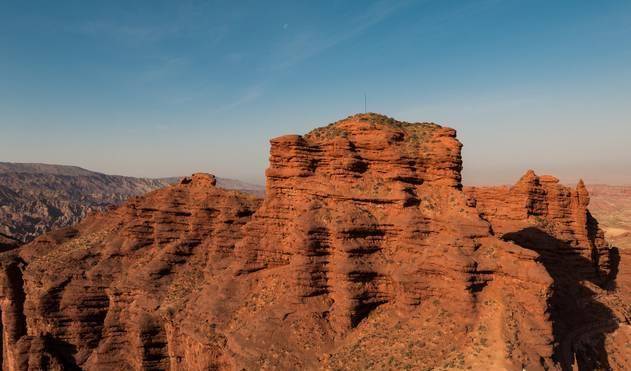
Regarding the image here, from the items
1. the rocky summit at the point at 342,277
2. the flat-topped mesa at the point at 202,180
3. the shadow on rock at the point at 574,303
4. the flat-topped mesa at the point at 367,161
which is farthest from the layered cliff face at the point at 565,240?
the flat-topped mesa at the point at 202,180

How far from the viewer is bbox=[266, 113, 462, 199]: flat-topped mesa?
3778cm

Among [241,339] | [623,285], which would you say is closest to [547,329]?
[241,339]

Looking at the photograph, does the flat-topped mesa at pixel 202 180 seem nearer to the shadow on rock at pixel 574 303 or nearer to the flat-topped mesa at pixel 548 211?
the flat-topped mesa at pixel 548 211

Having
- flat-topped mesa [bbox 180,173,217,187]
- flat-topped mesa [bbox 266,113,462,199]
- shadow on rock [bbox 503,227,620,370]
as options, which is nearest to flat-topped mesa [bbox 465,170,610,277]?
shadow on rock [bbox 503,227,620,370]

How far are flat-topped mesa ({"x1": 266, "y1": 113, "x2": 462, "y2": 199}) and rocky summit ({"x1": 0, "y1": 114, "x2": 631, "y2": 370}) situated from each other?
138 millimetres

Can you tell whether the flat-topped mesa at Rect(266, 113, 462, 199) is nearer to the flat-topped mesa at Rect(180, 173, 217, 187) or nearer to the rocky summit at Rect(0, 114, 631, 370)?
the rocky summit at Rect(0, 114, 631, 370)

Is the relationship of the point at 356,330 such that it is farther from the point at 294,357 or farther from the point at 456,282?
the point at 456,282

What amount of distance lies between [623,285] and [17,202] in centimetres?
23555

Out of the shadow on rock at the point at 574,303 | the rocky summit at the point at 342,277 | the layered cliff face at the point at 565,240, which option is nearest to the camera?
the rocky summit at the point at 342,277

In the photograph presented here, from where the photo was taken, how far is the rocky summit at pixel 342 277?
3109cm

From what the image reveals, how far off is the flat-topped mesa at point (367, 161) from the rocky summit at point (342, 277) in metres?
0.14

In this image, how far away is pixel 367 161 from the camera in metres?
39.0

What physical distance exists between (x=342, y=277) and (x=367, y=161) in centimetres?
1151

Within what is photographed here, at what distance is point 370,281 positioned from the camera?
34.8 metres
